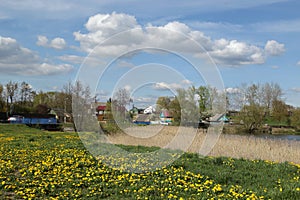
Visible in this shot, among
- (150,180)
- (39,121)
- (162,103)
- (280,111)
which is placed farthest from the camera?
(280,111)

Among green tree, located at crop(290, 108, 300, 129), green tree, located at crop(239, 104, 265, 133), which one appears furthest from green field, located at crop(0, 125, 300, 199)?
green tree, located at crop(290, 108, 300, 129)

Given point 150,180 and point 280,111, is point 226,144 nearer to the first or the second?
point 150,180

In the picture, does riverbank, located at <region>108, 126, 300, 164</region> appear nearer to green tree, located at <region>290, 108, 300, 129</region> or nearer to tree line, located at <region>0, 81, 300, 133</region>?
tree line, located at <region>0, 81, 300, 133</region>

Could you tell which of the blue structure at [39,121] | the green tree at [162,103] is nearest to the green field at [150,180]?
the green tree at [162,103]

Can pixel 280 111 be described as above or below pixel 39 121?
above

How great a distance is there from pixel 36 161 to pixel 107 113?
442 inches

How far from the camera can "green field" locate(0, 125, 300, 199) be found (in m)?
8.77

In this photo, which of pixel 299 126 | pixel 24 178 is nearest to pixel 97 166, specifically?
pixel 24 178

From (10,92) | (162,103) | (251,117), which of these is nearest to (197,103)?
(162,103)

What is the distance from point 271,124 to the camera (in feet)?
194

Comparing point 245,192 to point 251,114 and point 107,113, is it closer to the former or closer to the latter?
point 107,113

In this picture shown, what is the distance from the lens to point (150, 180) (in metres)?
10.2

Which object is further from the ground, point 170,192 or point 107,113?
point 107,113

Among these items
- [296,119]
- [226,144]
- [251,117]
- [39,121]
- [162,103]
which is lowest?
[226,144]
